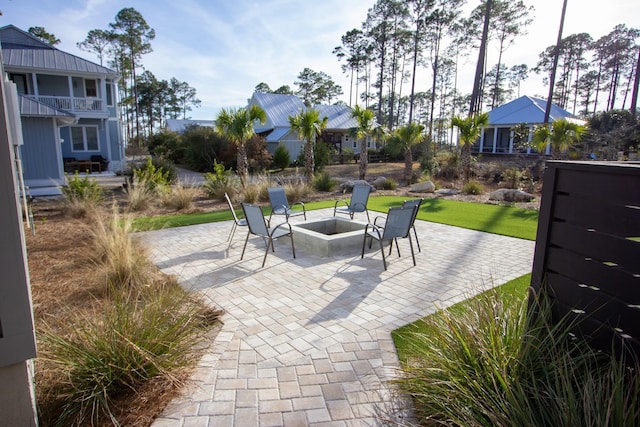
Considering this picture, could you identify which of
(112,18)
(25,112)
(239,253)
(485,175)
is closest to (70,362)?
(239,253)

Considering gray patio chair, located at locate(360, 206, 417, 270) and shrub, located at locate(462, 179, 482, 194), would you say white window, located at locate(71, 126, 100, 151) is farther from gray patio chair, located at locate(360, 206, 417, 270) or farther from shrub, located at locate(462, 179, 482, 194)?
gray patio chair, located at locate(360, 206, 417, 270)

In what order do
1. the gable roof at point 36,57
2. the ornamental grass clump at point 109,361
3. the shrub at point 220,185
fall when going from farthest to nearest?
the gable roof at point 36,57 < the shrub at point 220,185 < the ornamental grass clump at point 109,361

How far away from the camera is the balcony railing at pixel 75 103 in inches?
752

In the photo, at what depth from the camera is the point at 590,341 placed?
2182mm

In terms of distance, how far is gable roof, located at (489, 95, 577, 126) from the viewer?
28977mm

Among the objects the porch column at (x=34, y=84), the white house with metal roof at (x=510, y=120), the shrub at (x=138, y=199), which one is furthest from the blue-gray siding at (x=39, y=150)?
the white house with metal roof at (x=510, y=120)

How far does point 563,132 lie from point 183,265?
46.9 ft

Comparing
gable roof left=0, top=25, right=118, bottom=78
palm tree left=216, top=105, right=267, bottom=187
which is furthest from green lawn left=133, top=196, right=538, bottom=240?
gable roof left=0, top=25, right=118, bottom=78

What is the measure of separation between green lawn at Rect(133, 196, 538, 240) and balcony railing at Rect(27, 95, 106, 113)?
47.0 ft

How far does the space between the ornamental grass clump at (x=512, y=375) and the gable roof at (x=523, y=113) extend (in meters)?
30.6

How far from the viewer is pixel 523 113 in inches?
1186

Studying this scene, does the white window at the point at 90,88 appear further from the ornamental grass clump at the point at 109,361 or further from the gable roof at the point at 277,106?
the ornamental grass clump at the point at 109,361

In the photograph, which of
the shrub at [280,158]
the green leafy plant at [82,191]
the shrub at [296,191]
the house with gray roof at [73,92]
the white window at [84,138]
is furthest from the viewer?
the shrub at [280,158]

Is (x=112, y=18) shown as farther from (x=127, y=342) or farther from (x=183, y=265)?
(x=127, y=342)
